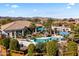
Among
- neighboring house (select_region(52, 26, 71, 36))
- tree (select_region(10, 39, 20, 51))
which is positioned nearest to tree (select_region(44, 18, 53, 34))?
neighboring house (select_region(52, 26, 71, 36))

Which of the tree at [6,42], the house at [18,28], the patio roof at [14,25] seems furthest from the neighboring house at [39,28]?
the tree at [6,42]

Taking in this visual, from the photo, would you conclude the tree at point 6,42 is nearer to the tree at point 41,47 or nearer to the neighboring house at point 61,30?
the tree at point 41,47

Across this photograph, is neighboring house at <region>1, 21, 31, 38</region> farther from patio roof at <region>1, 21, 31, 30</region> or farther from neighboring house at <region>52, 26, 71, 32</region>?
neighboring house at <region>52, 26, 71, 32</region>

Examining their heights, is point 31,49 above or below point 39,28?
below

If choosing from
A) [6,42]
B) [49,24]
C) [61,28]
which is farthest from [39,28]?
[6,42]

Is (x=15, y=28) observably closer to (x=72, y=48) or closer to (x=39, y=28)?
(x=39, y=28)

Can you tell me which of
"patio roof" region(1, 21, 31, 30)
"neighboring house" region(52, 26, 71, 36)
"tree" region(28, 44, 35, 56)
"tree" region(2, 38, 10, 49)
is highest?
"patio roof" region(1, 21, 31, 30)

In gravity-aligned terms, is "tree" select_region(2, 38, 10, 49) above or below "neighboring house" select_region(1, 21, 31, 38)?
below

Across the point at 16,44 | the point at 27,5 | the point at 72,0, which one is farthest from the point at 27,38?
the point at 72,0
